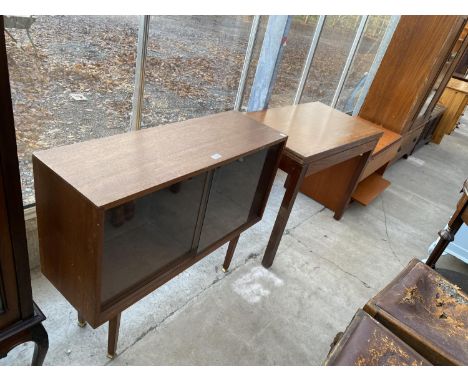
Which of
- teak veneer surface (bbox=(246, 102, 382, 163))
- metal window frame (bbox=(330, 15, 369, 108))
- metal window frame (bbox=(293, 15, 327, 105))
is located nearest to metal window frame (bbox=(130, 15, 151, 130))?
teak veneer surface (bbox=(246, 102, 382, 163))

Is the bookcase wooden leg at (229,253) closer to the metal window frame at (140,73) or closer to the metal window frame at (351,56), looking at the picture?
the metal window frame at (140,73)

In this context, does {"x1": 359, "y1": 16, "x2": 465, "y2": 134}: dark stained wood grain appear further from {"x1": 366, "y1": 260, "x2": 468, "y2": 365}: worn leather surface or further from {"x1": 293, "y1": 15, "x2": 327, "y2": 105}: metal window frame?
{"x1": 366, "y1": 260, "x2": 468, "y2": 365}: worn leather surface

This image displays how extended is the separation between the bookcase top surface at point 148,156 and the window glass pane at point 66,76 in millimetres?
525

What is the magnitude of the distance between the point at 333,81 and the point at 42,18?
332 centimetres

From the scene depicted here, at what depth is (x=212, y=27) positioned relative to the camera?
224 cm

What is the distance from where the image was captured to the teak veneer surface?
6.35 ft

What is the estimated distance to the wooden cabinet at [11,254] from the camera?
746 millimetres

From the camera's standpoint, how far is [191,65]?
7.37 ft

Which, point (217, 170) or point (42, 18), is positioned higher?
point (42, 18)

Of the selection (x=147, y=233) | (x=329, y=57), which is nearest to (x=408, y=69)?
(x=329, y=57)

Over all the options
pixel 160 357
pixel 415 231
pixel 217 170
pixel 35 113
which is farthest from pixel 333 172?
pixel 35 113
